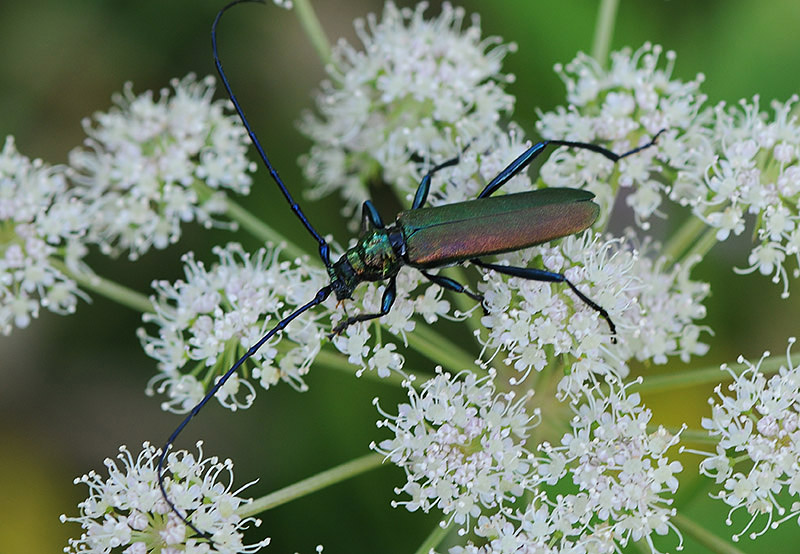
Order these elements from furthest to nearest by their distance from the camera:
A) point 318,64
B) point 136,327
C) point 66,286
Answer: point 318,64 → point 136,327 → point 66,286

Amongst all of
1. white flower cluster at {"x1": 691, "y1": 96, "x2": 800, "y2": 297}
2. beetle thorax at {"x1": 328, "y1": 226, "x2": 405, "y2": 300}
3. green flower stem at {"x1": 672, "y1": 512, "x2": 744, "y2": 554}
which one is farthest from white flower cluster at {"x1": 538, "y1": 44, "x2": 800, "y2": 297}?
green flower stem at {"x1": 672, "y1": 512, "x2": 744, "y2": 554}

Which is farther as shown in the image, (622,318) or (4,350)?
(4,350)

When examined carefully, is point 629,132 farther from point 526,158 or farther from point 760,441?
point 760,441

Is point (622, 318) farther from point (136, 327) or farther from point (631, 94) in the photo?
point (136, 327)

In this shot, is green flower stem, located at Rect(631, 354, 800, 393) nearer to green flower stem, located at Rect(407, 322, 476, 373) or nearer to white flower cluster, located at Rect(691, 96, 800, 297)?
white flower cluster, located at Rect(691, 96, 800, 297)

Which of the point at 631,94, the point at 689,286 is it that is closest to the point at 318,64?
the point at 631,94

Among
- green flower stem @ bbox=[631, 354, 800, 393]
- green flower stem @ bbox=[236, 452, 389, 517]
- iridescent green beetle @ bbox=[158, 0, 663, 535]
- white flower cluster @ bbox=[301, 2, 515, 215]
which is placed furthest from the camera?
white flower cluster @ bbox=[301, 2, 515, 215]

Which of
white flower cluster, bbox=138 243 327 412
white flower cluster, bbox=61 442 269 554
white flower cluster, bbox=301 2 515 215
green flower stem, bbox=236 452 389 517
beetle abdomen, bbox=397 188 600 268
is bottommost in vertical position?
white flower cluster, bbox=61 442 269 554
